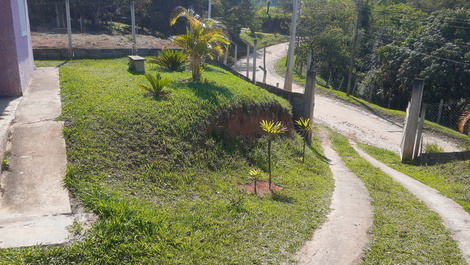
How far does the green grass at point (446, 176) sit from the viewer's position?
9802 mm

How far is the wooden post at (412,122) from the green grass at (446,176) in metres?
0.46

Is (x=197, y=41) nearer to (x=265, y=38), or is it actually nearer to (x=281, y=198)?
(x=281, y=198)

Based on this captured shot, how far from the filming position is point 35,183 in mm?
6148

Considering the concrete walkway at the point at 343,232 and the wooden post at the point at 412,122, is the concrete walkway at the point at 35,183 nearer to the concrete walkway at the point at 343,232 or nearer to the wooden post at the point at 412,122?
the concrete walkway at the point at 343,232

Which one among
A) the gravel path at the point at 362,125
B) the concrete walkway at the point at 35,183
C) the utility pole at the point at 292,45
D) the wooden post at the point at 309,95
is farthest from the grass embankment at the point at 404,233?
the utility pole at the point at 292,45

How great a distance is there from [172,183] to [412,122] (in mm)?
9291

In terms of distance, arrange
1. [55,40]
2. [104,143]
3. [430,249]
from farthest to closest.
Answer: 1. [55,40]
2. [104,143]
3. [430,249]

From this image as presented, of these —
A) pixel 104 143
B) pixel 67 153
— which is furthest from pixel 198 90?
pixel 67 153

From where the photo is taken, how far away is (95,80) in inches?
439

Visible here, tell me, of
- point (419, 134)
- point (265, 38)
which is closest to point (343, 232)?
point (419, 134)

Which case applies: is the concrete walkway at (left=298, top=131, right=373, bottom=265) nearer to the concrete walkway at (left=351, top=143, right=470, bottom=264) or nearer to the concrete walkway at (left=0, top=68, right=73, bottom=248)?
the concrete walkway at (left=351, top=143, right=470, bottom=264)

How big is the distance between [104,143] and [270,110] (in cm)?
627

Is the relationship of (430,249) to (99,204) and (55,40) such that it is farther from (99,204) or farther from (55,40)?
(55,40)

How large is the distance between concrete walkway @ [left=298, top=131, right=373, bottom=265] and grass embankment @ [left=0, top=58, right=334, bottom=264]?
0.72 ft
